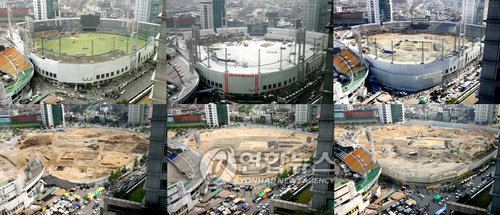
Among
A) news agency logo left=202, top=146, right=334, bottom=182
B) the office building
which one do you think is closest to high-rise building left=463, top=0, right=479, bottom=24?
news agency logo left=202, top=146, right=334, bottom=182

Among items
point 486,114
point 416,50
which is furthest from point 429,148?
point 416,50

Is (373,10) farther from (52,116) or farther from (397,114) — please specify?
(52,116)

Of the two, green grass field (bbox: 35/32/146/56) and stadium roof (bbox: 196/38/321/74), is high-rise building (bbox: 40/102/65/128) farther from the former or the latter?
stadium roof (bbox: 196/38/321/74)

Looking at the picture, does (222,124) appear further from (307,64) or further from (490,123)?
(490,123)

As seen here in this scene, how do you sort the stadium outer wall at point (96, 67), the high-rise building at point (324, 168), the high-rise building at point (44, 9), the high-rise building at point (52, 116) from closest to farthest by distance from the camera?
the high-rise building at point (324, 168) < the high-rise building at point (52, 116) < the stadium outer wall at point (96, 67) < the high-rise building at point (44, 9)

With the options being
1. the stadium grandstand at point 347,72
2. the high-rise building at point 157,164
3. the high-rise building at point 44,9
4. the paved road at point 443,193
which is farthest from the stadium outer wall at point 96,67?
the paved road at point 443,193

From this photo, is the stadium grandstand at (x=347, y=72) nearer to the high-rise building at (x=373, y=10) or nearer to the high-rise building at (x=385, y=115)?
the high-rise building at (x=385, y=115)

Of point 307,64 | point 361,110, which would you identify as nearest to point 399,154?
point 361,110
